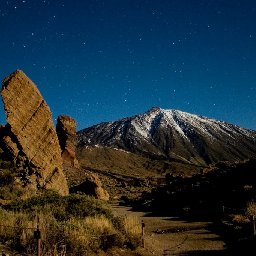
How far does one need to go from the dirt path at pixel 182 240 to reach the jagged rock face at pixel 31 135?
12546 millimetres

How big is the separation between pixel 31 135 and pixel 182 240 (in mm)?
20011

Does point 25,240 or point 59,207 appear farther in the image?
point 59,207

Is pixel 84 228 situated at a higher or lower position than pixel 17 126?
lower

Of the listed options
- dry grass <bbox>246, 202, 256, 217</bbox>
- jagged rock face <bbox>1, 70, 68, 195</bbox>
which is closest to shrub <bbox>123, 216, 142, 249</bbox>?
dry grass <bbox>246, 202, 256, 217</bbox>

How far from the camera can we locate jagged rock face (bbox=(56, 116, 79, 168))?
73.3m

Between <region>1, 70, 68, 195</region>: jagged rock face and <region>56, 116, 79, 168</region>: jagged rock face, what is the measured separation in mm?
36332

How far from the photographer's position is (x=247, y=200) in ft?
84.9

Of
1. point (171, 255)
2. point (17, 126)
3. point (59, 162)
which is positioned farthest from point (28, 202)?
point (59, 162)

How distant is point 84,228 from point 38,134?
2184cm

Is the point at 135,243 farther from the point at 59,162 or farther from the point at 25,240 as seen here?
the point at 59,162

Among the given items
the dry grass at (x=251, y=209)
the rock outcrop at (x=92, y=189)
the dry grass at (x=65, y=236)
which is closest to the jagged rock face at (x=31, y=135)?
the rock outcrop at (x=92, y=189)

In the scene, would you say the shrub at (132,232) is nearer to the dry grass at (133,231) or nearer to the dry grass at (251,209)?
the dry grass at (133,231)

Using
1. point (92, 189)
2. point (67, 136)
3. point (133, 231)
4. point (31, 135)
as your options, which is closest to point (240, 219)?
point (133, 231)

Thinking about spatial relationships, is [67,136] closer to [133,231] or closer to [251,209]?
[251,209]
